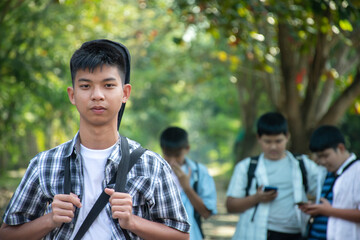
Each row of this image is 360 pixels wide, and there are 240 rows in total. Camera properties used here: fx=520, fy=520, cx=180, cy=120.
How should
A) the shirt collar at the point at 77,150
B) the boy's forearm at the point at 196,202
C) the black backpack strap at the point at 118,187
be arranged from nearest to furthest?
the black backpack strap at the point at 118,187 → the shirt collar at the point at 77,150 → the boy's forearm at the point at 196,202

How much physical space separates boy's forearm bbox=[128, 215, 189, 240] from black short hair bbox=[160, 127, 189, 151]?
2676 millimetres

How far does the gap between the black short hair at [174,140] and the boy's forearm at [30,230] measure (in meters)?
2.82

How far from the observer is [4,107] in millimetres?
13938

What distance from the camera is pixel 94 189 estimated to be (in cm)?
238

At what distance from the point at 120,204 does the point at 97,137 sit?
0.39 meters

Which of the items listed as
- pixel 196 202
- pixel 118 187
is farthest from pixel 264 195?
pixel 118 187

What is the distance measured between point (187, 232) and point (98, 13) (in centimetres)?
1537

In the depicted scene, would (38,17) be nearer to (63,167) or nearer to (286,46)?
(286,46)

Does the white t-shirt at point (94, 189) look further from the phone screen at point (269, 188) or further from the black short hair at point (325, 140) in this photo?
the black short hair at point (325, 140)

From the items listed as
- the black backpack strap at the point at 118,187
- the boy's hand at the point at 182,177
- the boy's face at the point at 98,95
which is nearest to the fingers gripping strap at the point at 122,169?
the black backpack strap at the point at 118,187

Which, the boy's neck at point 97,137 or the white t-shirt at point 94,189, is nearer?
the white t-shirt at point 94,189

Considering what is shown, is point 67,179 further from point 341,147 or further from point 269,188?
point 341,147

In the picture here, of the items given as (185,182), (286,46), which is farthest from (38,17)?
(185,182)

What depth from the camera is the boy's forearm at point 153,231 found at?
229cm
